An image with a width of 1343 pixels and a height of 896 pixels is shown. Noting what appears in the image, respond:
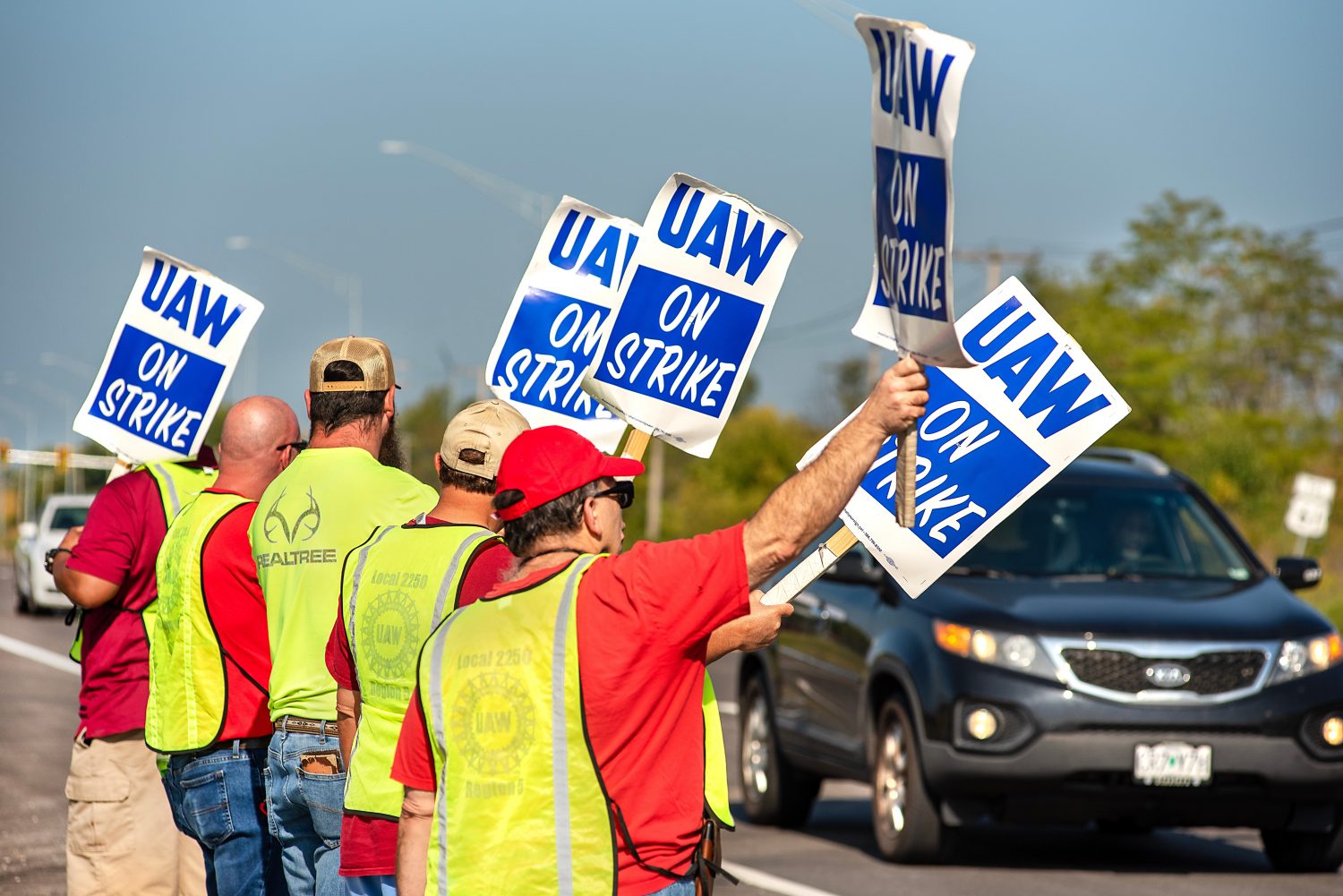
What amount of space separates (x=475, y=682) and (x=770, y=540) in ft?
2.16

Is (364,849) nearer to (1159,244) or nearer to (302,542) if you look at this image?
(302,542)

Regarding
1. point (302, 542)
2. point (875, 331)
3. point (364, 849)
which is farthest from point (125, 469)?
point (875, 331)

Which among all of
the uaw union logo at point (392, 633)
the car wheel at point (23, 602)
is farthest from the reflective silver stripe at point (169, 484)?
the car wheel at point (23, 602)

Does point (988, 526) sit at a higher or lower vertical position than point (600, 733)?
higher

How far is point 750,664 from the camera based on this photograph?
1195cm

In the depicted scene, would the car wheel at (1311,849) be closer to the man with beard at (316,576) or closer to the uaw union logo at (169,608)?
the man with beard at (316,576)

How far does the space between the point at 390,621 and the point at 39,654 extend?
19471 mm

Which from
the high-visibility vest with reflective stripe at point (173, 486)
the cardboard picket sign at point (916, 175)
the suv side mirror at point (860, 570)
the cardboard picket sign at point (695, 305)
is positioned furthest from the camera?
the suv side mirror at point (860, 570)

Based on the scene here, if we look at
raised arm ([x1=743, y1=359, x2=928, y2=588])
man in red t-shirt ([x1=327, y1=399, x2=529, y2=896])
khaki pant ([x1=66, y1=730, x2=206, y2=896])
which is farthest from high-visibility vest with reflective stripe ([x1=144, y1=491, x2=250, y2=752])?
raised arm ([x1=743, y1=359, x2=928, y2=588])

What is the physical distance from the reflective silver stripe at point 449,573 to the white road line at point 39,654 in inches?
663

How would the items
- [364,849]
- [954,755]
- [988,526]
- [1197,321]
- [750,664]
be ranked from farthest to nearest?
[1197,321] → [750,664] → [954,755] → [988,526] → [364,849]

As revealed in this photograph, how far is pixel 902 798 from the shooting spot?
9.73 metres

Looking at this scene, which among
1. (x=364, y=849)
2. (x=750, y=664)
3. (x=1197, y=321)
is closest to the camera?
(x=364, y=849)

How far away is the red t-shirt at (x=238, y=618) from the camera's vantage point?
5750 mm
